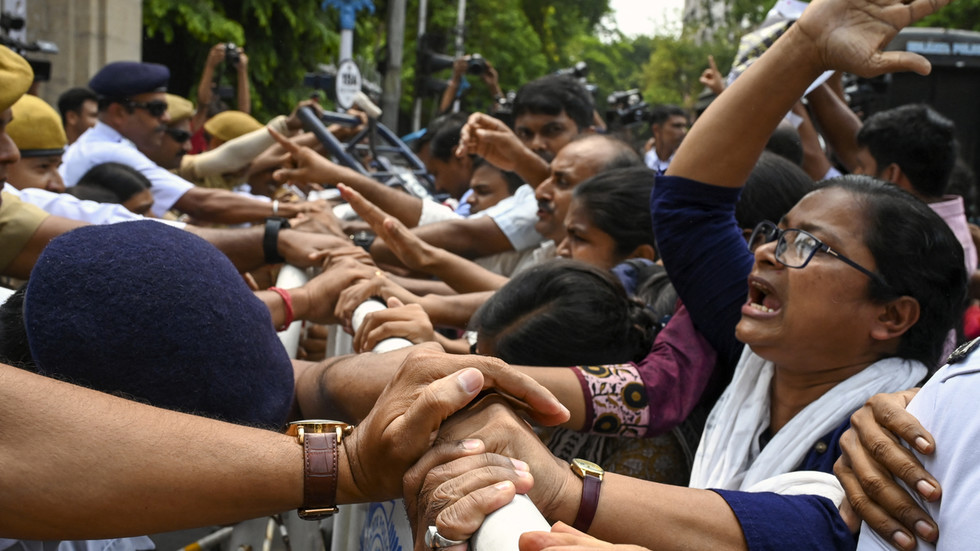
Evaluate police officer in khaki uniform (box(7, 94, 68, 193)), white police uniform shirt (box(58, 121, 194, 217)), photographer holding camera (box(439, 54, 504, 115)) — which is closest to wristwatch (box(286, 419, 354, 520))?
police officer in khaki uniform (box(7, 94, 68, 193))

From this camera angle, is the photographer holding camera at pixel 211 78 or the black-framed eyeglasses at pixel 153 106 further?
the photographer holding camera at pixel 211 78

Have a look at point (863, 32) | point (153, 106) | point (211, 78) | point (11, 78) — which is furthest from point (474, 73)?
point (863, 32)

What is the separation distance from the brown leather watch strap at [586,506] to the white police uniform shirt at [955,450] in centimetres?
52

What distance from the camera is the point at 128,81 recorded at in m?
5.73

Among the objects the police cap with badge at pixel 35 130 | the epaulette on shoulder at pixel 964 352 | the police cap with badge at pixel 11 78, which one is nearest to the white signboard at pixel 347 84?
the police cap with badge at pixel 35 130

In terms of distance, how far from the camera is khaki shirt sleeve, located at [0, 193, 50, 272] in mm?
3064

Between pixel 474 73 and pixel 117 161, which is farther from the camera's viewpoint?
pixel 474 73

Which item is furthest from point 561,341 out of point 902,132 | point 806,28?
point 902,132

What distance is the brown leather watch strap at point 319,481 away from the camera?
1.41 metres

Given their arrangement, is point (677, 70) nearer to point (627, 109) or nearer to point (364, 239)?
point (627, 109)

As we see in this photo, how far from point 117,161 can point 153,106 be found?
0.70 m

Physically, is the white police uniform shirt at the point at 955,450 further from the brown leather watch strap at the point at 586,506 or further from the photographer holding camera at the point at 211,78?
the photographer holding camera at the point at 211,78

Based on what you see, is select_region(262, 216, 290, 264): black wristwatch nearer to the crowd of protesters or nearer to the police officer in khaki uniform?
the crowd of protesters

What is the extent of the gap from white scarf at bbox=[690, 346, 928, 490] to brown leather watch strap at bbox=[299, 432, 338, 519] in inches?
37.0
